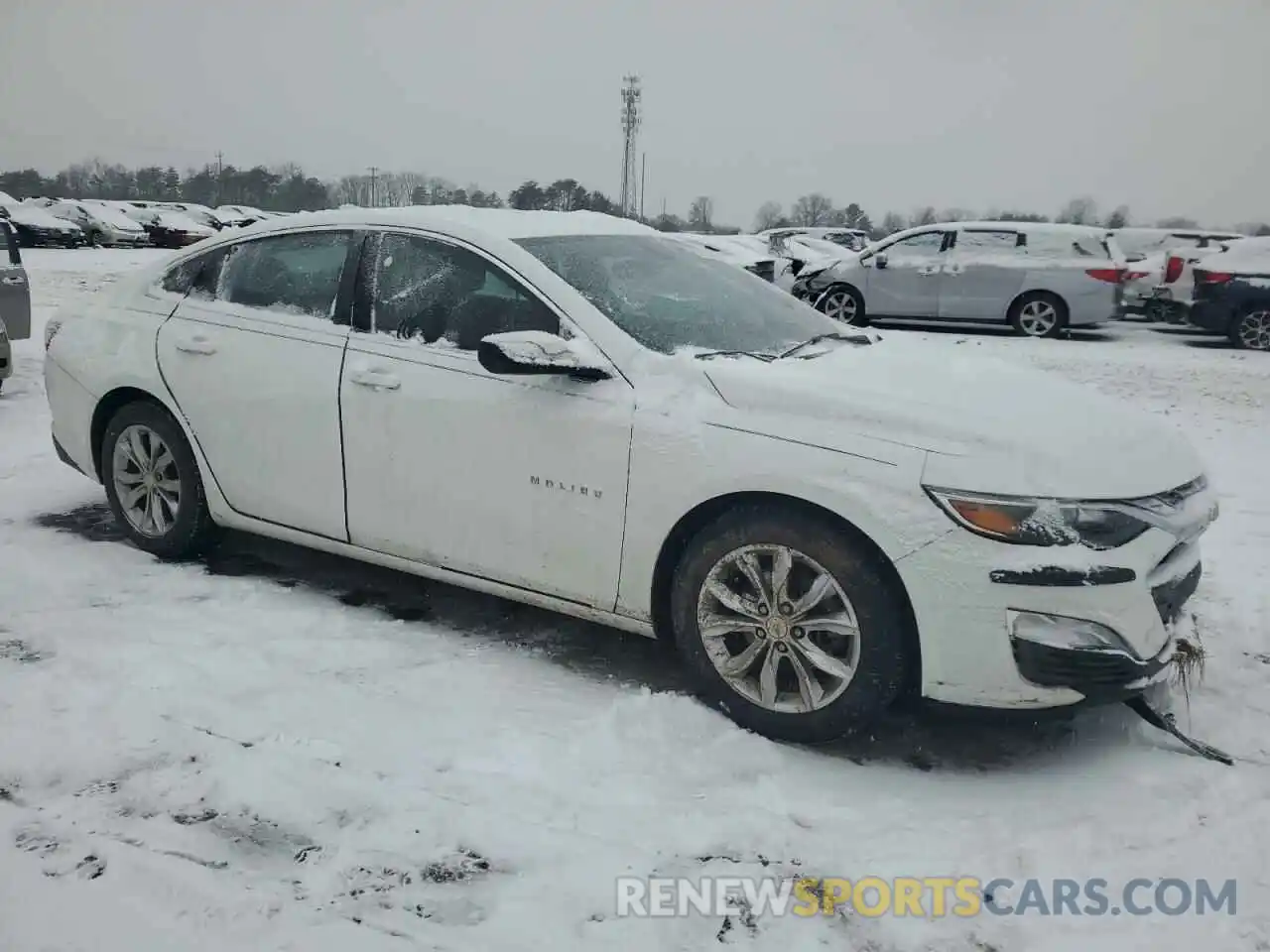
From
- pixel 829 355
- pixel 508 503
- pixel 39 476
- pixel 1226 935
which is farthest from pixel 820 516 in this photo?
pixel 39 476

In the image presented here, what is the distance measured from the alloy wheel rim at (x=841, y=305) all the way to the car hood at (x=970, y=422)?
37.3 ft

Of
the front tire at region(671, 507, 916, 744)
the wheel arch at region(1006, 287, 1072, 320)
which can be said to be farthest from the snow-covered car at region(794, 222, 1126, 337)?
the front tire at region(671, 507, 916, 744)

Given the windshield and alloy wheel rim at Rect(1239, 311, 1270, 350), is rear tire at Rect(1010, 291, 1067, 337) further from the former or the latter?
the windshield

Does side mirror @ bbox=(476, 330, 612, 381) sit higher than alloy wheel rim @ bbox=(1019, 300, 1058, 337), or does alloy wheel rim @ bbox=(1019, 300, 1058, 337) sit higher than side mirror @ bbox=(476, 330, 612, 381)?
side mirror @ bbox=(476, 330, 612, 381)

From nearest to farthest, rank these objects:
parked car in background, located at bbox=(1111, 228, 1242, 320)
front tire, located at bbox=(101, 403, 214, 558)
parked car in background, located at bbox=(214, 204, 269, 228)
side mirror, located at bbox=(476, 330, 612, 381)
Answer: side mirror, located at bbox=(476, 330, 612, 381)
front tire, located at bbox=(101, 403, 214, 558)
parked car in background, located at bbox=(1111, 228, 1242, 320)
parked car in background, located at bbox=(214, 204, 269, 228)

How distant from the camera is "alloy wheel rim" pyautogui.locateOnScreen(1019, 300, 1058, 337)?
13.5m

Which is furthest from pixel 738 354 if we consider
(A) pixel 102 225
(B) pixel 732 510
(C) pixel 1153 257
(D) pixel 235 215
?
(D) pixel 235 215

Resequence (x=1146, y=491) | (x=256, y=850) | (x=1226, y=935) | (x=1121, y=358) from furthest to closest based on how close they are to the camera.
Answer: (x=1121, y=358)
(x=1146, y=491)
(x=256, y=850)
(x=1226, y=935)

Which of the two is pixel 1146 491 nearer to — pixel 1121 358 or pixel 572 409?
pixel 572 409

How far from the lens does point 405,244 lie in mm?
3871

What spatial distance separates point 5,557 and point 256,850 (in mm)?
2734

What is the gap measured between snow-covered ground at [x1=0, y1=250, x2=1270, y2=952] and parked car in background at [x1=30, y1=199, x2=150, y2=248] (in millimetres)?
32055

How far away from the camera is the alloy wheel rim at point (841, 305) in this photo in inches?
574

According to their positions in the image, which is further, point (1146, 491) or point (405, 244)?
point (405, 244)
